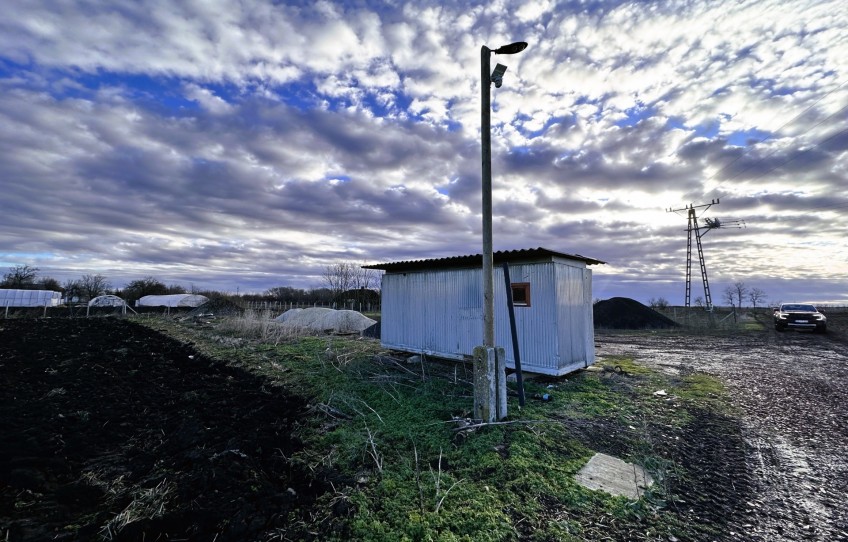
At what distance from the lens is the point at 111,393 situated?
22.2ft

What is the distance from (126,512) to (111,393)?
4.94 m

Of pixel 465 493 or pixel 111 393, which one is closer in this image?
pixel 465 493

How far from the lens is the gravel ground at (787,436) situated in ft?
10.3

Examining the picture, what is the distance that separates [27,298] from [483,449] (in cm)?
6283

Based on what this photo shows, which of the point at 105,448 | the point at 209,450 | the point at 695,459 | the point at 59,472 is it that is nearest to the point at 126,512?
the point at 209,450

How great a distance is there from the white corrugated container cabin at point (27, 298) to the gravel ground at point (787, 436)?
58.3 m

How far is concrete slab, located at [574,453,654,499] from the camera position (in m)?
3.62

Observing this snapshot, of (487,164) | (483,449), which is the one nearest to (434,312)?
(487,164)

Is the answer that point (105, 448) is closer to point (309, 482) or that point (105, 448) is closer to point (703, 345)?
point (309, 482)

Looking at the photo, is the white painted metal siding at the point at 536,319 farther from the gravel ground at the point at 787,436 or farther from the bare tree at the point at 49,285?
the bare tree at the point at 49,285

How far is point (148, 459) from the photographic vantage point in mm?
4211

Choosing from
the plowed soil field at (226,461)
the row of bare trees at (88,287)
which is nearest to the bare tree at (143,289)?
the row of bare trees at (88,287)

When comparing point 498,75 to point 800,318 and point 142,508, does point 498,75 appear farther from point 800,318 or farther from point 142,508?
point 800,318

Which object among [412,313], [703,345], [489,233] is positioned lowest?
[703,345]
